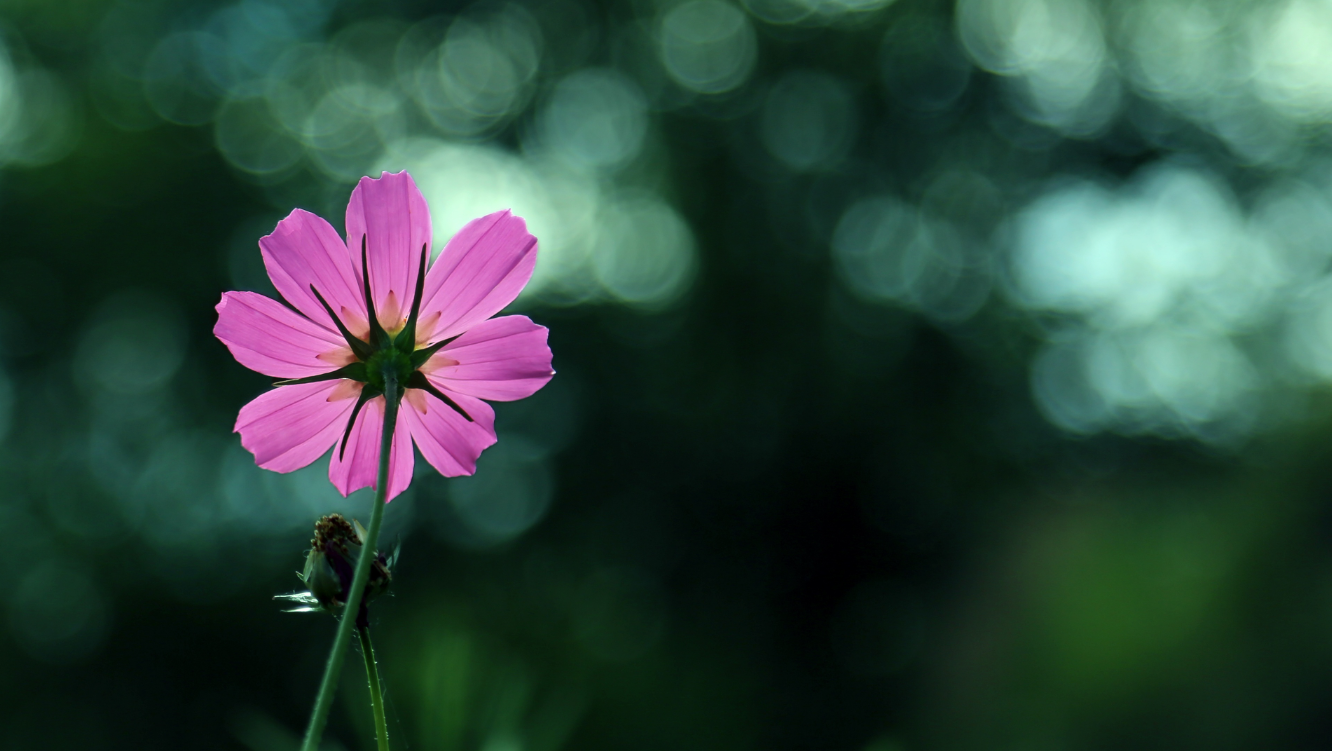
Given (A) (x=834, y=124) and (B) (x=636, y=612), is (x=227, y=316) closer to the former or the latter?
(B) (x=636, y=612)

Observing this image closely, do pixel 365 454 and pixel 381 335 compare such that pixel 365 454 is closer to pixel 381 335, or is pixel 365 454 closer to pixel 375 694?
pixel 381 335

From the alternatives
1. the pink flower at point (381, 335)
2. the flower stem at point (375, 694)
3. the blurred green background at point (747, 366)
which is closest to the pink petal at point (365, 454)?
the pink flower at point (381, 335)

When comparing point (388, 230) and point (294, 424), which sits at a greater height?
point (388, 230)

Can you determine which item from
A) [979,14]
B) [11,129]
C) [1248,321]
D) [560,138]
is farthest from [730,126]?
[11,129]

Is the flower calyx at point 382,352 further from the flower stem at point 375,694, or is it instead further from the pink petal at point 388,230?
the flower stem at point 375,694

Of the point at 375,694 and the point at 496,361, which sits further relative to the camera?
the point at 496,361

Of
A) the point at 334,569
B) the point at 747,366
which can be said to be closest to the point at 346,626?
the point at 334,569
